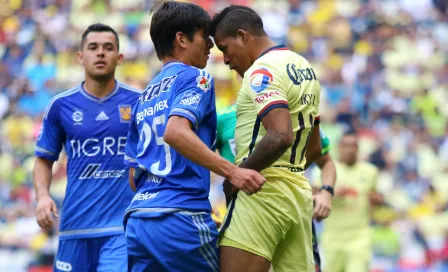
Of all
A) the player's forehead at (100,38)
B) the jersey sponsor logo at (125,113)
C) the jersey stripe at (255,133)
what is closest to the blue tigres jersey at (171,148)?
the jersey stripe at (255,133)

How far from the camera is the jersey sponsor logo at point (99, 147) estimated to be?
22.0 feet

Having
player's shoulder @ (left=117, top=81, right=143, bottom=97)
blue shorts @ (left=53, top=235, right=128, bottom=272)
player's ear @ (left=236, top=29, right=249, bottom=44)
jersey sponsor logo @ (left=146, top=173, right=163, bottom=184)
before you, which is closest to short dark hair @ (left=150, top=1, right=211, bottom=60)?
player's ear @ (left=236, top=29, right=249, bottom=44)

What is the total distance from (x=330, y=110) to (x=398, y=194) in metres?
2.09

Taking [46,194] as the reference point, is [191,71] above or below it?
above

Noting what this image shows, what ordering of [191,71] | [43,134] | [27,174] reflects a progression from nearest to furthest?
1. [191,71]
2. [43,134]
3. [27,174]

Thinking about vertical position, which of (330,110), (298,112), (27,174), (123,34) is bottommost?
(298,112)

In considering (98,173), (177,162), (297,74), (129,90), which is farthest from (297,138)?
(129,90)

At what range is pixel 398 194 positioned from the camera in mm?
14469

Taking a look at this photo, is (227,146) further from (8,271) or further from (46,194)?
(8,271)

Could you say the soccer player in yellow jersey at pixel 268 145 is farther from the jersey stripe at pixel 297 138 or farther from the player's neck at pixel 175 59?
the player's neck at pixel 175 59

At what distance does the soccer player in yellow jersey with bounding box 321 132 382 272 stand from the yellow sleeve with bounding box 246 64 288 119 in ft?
→ 21.3

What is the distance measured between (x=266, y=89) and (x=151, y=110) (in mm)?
723

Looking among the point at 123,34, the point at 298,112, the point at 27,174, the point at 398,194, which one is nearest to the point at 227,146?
the point at 298,112

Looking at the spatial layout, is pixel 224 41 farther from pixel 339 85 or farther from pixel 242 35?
pixel 339 85
